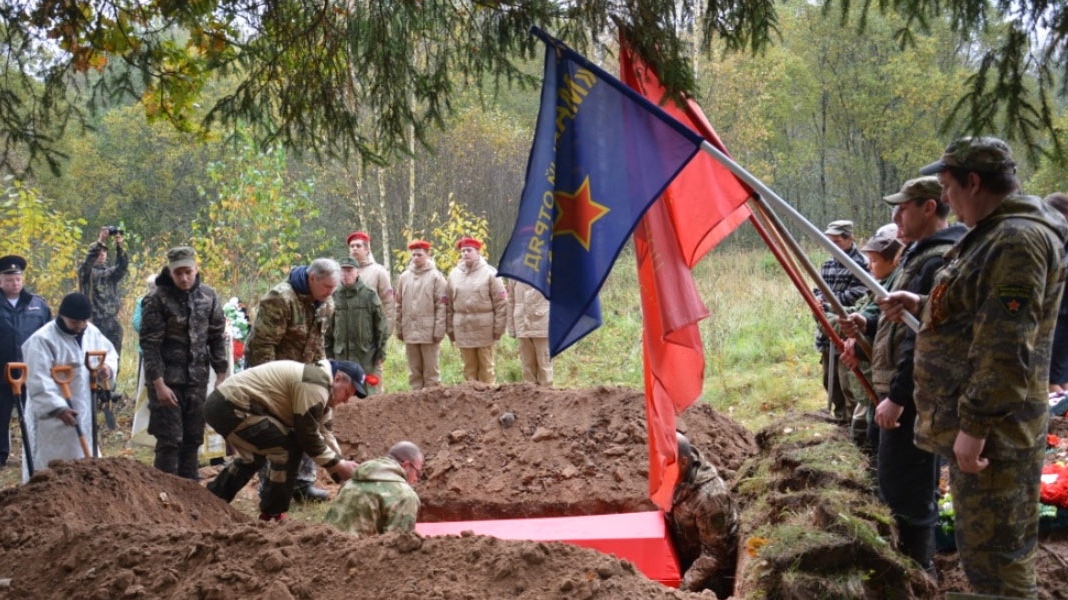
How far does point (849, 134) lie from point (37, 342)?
19811 millimetres

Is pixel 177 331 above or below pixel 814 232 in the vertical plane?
below

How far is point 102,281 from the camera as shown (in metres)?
10.7

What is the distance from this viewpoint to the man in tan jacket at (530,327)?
10000 mm

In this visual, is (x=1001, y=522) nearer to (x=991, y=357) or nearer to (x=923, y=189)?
(x=991, y=357)

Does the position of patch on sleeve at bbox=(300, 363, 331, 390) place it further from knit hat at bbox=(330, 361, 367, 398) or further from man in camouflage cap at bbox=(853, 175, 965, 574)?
man in camouflage cap at bbox=(853, 175, 965, 574)

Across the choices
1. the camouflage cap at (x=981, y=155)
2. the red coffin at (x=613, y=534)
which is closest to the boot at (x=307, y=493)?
the red coffin at (x=613, y=534)

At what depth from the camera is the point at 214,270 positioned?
13719mm

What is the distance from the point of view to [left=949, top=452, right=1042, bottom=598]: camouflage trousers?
328 centimetres

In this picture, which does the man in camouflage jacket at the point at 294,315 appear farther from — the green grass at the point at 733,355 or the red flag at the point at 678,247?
the green grass at the point at 733,355

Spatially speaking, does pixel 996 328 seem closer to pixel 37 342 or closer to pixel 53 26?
pixel 53 26

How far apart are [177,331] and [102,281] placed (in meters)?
4.37

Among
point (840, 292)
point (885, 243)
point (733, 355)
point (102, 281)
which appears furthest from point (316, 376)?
point (733, 355)

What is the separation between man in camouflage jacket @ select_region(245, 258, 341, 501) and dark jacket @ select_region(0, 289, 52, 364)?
290 cm

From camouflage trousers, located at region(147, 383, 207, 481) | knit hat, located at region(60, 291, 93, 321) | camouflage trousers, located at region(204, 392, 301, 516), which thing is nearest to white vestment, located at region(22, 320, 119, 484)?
knit hat, located at region(60, 291, 93, 321)
